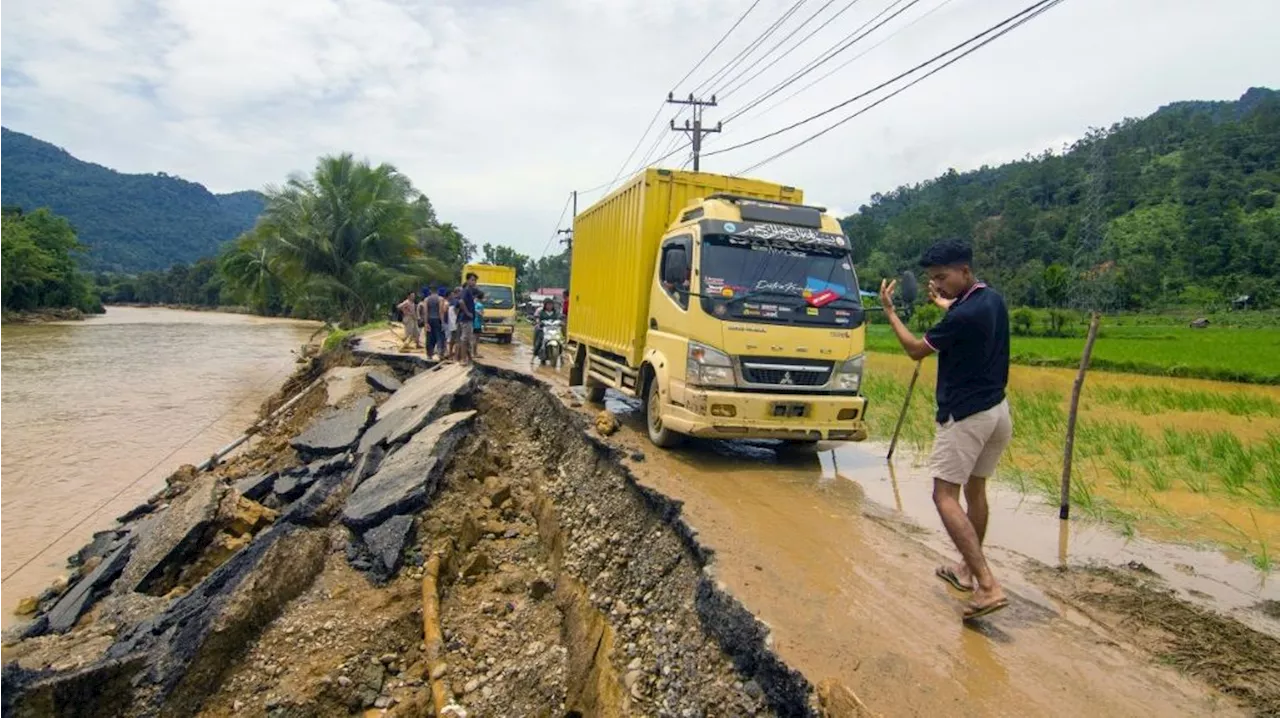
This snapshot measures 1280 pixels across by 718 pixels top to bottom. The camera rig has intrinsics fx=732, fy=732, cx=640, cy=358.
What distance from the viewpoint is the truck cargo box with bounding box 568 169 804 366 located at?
786 centimetres

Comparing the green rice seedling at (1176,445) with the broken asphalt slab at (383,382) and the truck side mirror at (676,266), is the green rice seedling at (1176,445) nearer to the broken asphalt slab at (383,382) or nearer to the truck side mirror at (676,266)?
the truck side mirror at (676,266)

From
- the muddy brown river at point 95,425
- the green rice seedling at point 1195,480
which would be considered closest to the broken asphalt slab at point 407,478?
the muddy brown river at point 95,425

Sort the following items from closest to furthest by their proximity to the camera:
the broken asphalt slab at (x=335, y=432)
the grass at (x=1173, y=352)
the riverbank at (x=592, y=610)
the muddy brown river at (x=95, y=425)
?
the riverbank at (x=592, y=610)
the muddy brown river at (x=95, y=425)
the broken asphalt slab at (x=335, y=432)
the grass at (x=1173, y=352)

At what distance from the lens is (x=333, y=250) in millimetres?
29359

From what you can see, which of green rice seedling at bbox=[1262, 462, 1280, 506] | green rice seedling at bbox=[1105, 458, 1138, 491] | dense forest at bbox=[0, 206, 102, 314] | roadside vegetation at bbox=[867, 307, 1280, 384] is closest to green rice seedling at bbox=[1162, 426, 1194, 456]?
green rice seedling at bbox=[1105, 458, 1138, 491]

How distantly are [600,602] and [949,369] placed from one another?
2.73 meters

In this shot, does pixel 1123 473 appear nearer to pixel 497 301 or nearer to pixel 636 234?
pixel 636 234

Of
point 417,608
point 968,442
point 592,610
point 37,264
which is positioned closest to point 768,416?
point 592,610

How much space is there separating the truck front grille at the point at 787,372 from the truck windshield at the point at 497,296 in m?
18.0

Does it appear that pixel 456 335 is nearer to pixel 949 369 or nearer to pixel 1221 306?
pixel 949 369

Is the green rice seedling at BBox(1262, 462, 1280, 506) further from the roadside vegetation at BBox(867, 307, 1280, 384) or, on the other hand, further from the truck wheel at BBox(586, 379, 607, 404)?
the roadside vegetation at BBox(867, 307, 1280, 384)

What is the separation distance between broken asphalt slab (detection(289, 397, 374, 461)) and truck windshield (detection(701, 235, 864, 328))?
6286mm

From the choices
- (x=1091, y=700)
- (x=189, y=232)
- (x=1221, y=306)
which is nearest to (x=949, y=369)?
(x=1091, y=700)

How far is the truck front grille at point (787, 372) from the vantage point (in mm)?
6523
